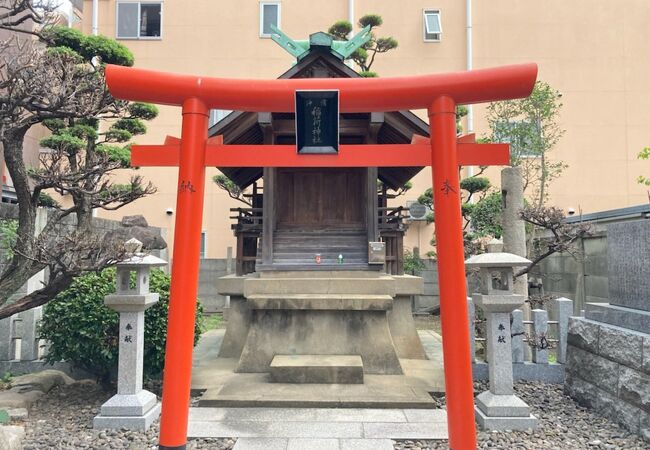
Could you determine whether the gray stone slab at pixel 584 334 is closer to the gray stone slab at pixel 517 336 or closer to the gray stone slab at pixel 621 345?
the gray stone slab at pixel 621 345

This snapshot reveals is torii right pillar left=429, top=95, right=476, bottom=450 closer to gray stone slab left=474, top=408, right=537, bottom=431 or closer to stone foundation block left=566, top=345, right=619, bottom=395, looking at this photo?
gray stone slab left=474, top=408, right=537, bottom=431

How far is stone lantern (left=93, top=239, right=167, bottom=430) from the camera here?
5309 millimetres

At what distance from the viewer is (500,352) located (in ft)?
18.6

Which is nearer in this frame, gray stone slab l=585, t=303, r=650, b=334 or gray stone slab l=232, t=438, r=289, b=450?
gray stone slab l=232, t=438, r=289, b=450

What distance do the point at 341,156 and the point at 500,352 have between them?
3691mm

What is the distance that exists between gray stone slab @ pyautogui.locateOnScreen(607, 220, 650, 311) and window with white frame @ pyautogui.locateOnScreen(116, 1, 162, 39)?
58.4 feet

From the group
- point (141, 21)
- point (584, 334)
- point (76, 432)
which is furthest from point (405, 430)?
point (141, 21)

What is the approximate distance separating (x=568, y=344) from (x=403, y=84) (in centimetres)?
526

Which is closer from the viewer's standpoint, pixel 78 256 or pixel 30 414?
pixel 78 256

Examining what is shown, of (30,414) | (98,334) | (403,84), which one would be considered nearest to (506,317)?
(403,84)

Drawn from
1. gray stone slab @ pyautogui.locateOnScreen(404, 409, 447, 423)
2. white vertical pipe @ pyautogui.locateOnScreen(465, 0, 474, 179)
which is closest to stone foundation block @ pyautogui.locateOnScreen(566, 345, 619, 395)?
gray stone slab @ pyautogui.locateOnScreen(404, 409, 447, 423)

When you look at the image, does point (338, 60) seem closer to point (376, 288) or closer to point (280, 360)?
point (376, 288)

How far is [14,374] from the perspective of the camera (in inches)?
266

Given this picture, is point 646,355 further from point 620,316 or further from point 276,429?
point 276,429
